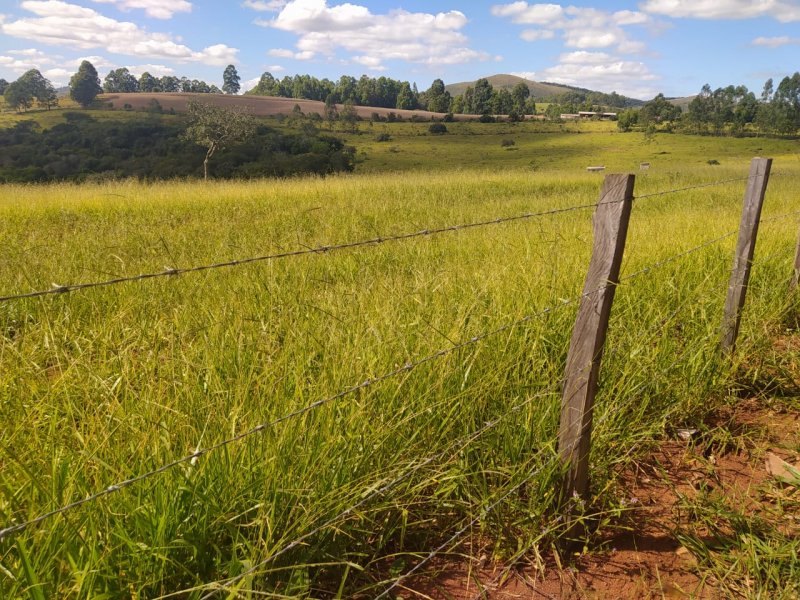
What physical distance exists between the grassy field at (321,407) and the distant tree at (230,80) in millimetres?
188694

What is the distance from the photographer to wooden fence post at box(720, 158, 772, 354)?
151 inches

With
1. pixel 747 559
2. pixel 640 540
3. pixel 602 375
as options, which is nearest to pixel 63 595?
pixel 640 540

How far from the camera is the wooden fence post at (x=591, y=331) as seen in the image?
88.4 inches

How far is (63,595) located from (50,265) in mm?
4923

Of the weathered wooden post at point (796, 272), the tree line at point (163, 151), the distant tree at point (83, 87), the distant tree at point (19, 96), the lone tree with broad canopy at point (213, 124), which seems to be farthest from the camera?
the distant tree at point (83, 87)

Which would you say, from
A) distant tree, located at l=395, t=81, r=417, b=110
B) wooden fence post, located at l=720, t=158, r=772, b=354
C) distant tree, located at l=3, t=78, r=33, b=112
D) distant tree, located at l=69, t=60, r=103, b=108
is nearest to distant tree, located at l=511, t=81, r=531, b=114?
distant tree, located at l=395, t=81, r=417, b=110

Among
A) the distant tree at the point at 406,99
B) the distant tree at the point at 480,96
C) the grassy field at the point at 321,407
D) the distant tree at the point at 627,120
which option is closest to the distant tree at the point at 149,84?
the distant tree at the point at 406,99

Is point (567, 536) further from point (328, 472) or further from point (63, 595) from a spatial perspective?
point (63, 595)

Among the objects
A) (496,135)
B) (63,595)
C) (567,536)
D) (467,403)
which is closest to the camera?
(63,595)

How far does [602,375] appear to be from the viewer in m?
3.11

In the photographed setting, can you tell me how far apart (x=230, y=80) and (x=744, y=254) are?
193m

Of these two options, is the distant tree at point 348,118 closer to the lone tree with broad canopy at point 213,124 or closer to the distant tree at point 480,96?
the lone tree with broad canopy at point 213,124

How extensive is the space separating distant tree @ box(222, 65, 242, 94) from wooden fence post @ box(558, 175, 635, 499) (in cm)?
19325

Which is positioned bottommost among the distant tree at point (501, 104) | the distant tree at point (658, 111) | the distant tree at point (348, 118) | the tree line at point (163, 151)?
the tree line at point (163, 151)
